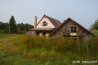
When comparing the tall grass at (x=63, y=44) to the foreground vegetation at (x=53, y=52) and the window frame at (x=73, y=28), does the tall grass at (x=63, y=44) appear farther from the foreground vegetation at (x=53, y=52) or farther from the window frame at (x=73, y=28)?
the window frame at (x=73, y=28)

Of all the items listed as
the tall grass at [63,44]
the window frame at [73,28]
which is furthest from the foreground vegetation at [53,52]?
the window frame at [73,28]

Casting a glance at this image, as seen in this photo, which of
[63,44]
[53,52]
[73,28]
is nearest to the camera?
[53,52]

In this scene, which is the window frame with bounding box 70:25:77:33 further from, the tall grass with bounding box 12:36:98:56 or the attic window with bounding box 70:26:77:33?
the tall grass with bounding box 12:36:98:56

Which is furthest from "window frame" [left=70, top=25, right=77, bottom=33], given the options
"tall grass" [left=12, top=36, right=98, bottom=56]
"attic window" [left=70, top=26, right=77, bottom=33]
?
"tall grass" [left=12, top=36, right=98, bottom=56]

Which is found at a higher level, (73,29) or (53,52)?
(73,29)

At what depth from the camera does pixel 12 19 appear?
3778cm

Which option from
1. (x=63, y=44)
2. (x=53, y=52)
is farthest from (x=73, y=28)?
(x=53, y=52)

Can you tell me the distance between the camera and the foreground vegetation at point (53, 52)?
860cm

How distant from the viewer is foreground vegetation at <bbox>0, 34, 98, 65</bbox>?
860 cm

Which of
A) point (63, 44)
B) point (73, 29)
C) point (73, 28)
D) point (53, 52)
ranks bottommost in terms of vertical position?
point (53, 52)

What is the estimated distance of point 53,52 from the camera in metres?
10.0

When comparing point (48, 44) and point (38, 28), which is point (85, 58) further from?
point (38, 28)

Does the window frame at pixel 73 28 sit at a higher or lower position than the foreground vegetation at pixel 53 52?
higher

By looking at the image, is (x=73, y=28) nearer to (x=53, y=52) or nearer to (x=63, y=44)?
(x=63, y=44)
